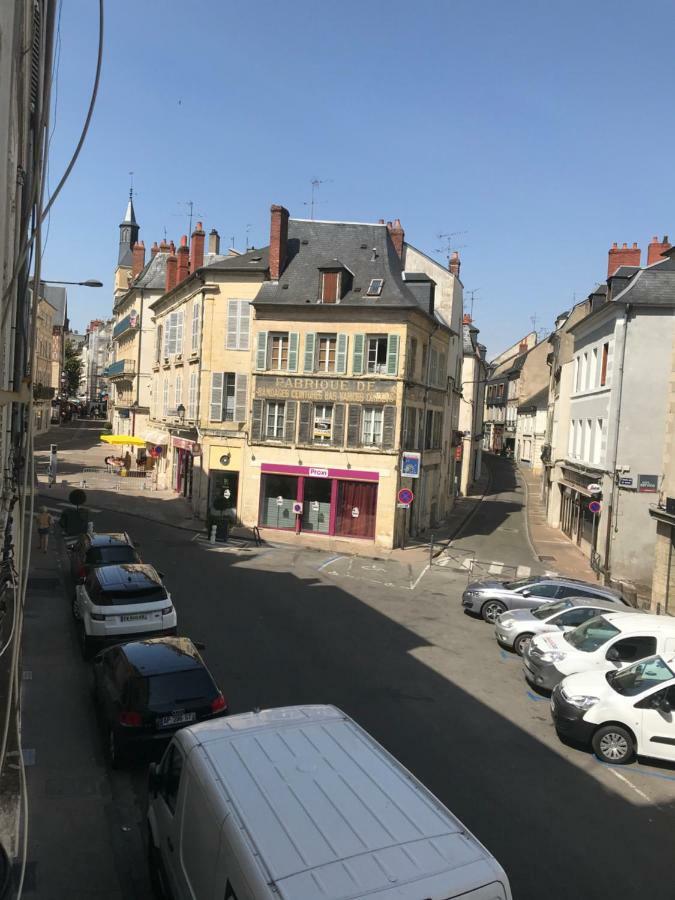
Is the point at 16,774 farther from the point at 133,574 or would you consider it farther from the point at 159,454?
the point at 159,454

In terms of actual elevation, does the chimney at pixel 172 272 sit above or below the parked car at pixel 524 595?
above

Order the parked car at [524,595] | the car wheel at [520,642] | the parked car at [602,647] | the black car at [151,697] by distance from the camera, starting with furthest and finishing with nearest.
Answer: the parked car at [524,595]
the car wheel at [520,642]
the parked car at [602,647]
the black car at [151,697]

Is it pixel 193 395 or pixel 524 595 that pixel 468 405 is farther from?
pixel 524 595

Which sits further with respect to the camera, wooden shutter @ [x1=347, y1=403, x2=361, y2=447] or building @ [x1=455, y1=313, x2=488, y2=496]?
building @ [x1=455, y1=313, x2=488, y2=496]

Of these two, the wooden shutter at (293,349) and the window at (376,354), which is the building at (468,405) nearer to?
the window at (376,354)

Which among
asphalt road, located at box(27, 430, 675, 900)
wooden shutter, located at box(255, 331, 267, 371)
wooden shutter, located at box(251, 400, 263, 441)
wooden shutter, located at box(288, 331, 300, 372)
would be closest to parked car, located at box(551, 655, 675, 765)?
asphalt road, located at box(27, 430, 675, 900)

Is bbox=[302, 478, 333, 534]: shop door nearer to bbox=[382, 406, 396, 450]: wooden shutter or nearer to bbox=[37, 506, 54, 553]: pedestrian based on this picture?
bbox=[382, 406, 396, 450]: wooden shutter

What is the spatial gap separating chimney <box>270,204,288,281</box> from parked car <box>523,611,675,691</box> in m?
20.0

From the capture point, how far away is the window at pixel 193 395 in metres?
30.5

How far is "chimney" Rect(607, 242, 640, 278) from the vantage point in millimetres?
31078

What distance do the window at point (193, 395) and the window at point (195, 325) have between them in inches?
41.8

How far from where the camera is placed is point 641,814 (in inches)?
336

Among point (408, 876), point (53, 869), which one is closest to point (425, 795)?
point (408, 876)

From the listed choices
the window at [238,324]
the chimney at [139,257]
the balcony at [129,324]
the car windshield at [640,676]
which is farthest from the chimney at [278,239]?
the chimney at [139,257]
